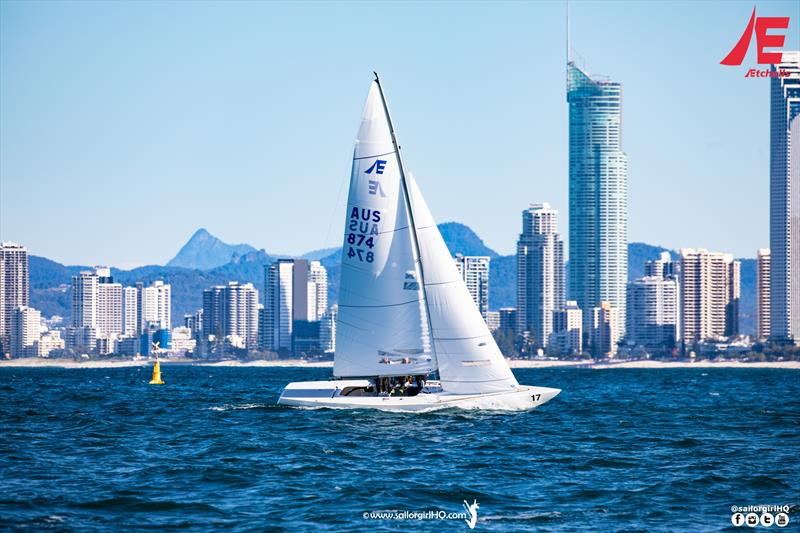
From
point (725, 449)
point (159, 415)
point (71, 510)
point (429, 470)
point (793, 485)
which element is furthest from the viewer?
point (159, 415)

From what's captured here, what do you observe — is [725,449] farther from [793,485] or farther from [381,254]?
[381,254]

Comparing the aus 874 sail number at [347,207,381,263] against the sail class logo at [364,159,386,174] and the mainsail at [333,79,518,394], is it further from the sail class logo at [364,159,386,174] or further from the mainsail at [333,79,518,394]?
the sail class logo at [364,159,386,174]

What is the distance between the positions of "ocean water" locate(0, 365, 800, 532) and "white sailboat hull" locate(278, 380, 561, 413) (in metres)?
0.57

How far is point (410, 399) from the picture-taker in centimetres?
4991

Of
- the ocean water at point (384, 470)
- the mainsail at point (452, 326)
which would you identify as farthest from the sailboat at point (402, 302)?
the ocean water at point (384, 470)

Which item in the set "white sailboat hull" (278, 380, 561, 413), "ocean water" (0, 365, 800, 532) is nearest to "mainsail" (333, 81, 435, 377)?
"white sailboat hull" (278, 380, 561, 413)

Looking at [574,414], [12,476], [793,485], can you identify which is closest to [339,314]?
[574,414]

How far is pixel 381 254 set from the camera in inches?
2008

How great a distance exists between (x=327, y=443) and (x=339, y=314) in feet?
34.8

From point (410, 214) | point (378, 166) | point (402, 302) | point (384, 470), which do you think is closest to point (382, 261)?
point (402, 302)

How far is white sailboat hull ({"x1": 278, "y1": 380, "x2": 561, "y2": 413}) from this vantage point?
50.0 metres

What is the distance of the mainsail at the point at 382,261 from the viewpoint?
166ft

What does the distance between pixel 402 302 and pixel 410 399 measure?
12.8 ft

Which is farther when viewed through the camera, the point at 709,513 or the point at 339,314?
the point at 339,314
